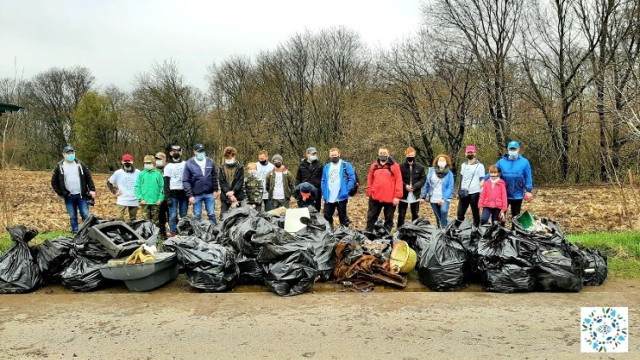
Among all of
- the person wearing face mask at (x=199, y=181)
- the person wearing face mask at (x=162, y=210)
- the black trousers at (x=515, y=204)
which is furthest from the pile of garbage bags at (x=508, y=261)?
the person wearing face mask at (x=162, y=210)

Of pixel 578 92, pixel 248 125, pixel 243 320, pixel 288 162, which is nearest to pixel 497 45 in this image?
pixel 578 92

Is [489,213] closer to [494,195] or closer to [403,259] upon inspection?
[494,195]

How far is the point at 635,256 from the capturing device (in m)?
6.01

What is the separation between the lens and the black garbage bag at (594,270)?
16.4ft

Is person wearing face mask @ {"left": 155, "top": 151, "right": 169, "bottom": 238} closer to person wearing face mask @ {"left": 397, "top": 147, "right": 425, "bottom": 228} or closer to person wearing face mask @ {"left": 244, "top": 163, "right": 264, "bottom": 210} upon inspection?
person wearing face mask @ {"left": 244, "top": 163, "right": 264, "bottom": 210}

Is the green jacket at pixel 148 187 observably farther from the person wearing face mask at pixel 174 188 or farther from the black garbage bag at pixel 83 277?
the black garbage bag at pixel 83 277

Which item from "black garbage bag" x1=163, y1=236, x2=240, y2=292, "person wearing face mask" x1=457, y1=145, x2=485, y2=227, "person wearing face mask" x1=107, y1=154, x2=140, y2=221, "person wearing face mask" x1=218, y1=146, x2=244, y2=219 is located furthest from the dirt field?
"black garbage bag" x1=163, y1=236, x2=240, y2=292

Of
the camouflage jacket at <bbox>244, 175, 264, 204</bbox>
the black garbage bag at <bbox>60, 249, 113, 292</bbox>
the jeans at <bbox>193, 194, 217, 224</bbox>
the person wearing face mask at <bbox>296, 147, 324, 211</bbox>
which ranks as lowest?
the black garbage bag at <bbox>60, 249, 113, 292</bbox>

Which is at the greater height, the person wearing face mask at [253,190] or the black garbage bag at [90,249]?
the person wearing face mask at [253,190]

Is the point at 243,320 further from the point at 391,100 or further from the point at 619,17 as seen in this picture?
the point at 619,17

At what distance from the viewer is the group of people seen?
7.38 metres

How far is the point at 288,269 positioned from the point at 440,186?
12.2 feet

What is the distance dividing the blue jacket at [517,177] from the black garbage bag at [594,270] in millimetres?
1866

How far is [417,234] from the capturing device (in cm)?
570
